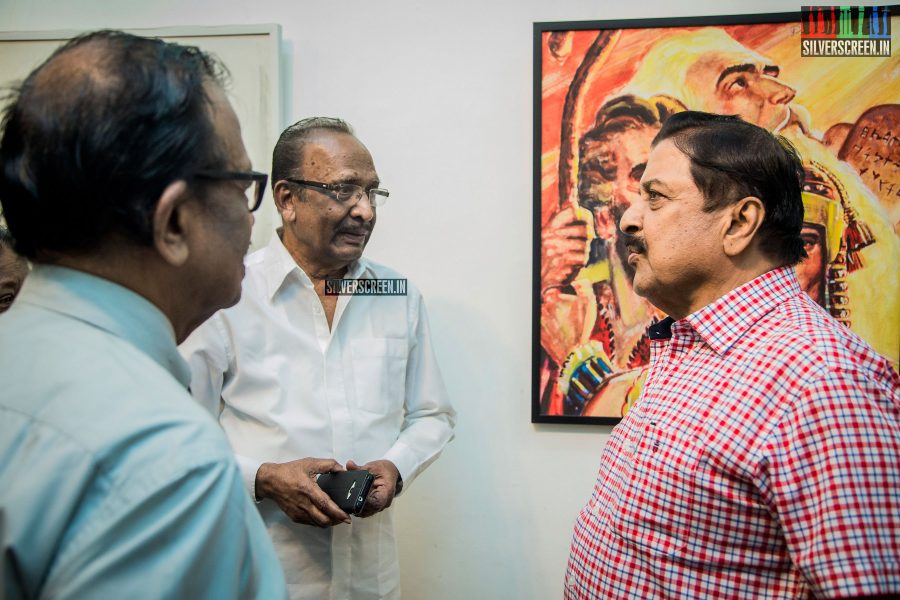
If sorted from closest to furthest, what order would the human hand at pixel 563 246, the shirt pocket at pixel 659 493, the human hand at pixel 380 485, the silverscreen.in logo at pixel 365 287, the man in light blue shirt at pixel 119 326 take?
the man in light blue shirt at pixel 119 326 < the shirt pocket at pixel 659 493 < the human hand at pixel 380 485 < the silverscreen.in logo at pixel 365 287 < the human hand at pixel 563 246

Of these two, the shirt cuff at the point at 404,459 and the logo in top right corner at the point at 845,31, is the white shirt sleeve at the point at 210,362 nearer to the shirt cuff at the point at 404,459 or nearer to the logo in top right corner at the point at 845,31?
the shirt cuff at the point at 404,459

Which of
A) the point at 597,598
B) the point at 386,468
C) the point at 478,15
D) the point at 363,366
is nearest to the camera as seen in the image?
the point at 597,598

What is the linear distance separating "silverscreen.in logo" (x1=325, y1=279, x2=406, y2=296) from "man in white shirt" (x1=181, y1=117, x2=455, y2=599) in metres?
0.02

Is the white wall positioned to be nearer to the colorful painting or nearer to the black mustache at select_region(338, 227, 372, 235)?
the colorful painting

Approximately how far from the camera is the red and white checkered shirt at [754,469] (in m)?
0.86

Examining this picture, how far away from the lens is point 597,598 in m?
1.10

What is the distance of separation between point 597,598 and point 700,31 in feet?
4.94

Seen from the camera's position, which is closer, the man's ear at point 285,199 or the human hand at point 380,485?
the human hand at point 380,485

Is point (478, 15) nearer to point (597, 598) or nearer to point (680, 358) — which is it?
point (680, 358)

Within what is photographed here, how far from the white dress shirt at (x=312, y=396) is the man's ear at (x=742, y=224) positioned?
827mm

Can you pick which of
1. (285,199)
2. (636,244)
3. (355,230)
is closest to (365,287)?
(355,230)

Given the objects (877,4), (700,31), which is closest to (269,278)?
(700,31)

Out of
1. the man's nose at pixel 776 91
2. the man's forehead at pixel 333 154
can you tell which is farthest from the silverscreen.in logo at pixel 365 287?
the man's nose at pixel 776 91

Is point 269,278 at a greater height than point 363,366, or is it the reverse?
point 269,278
